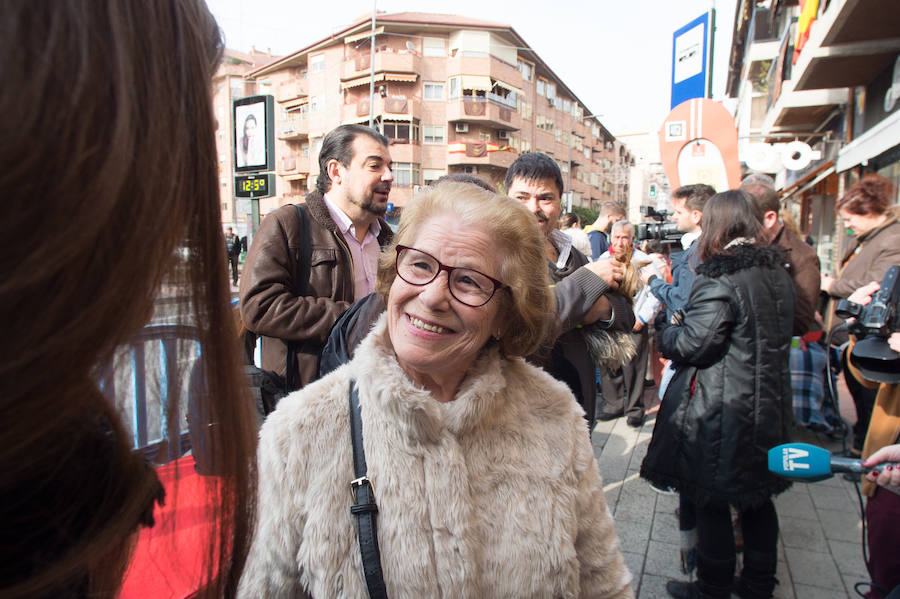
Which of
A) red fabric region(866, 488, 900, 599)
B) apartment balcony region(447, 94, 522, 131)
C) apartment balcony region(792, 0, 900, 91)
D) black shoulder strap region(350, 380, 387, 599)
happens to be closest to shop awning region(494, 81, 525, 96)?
apartment balcony region(447, 94, 522, 131)

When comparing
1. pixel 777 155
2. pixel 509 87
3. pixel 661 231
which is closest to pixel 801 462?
pixel 661 231

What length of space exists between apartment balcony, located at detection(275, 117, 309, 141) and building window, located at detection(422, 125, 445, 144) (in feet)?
32.9

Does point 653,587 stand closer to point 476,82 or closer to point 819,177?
point 819,177

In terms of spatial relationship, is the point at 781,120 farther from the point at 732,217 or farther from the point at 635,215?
the point at 635,215

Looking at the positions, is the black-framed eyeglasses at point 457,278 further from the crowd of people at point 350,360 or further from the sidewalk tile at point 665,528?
the sidewalk tile at point 665,528

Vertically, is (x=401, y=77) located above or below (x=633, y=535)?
above

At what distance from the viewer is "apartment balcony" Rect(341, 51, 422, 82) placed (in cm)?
4109

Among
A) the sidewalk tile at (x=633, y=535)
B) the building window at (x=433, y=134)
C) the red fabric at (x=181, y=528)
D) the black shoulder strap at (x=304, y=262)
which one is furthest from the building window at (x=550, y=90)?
the red fabric at (x=181, y=528)

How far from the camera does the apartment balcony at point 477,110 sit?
42594 millimetres

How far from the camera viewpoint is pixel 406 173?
4275 centimetres

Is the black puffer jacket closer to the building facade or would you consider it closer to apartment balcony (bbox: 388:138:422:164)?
the building facade

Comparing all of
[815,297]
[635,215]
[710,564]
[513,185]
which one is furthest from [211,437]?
[635,215]

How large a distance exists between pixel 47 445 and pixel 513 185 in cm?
274

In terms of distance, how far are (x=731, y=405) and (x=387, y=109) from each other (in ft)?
137
